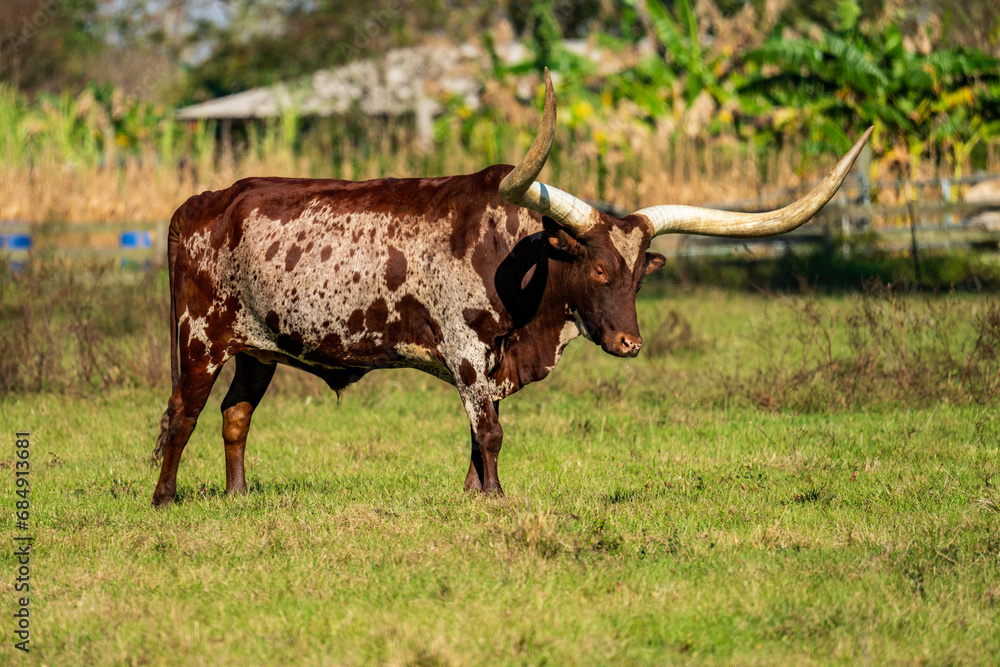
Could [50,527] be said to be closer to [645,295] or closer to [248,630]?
[248,630]

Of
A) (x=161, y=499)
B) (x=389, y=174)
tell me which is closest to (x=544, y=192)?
(x=161, y=499)

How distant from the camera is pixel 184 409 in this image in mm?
6375

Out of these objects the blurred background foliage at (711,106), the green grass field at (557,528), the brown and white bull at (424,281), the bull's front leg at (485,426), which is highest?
the blurred background foliage at (711,106)

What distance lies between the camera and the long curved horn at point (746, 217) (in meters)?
6.09

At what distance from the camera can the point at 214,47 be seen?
3412cm

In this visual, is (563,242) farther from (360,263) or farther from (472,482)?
(472,482)

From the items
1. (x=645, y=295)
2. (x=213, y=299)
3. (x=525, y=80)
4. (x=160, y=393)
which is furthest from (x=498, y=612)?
(x=525, y=80)

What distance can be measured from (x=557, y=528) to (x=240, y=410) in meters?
2.24

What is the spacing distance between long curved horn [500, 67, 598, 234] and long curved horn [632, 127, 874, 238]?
425 mm

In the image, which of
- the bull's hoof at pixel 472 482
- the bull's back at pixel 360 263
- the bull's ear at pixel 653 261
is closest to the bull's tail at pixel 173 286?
the bull's back at pixel 360 263

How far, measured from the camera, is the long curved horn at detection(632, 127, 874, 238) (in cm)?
609

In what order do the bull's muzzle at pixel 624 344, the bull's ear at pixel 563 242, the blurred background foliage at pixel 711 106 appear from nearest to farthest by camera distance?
the bull's muzzle at pixel 624 344
the bull's ear at pixel 563 242
the blurred background foliage at pixel 711 106

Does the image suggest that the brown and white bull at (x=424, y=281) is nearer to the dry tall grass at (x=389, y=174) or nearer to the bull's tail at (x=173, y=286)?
the bull's tail at (x=173, y=286)

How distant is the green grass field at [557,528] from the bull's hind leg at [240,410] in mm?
211
